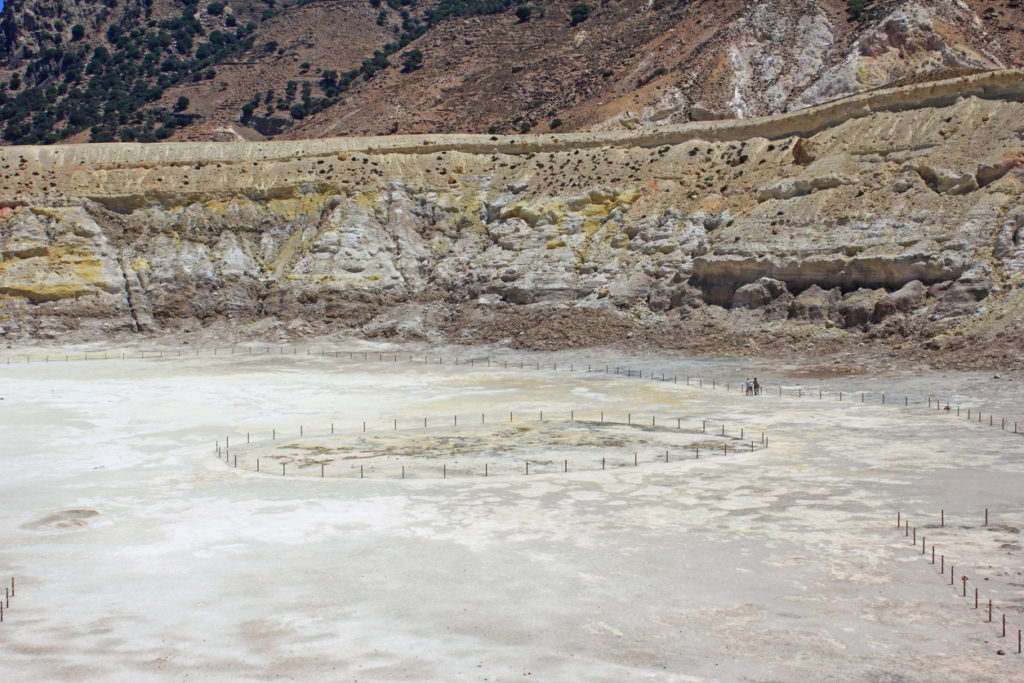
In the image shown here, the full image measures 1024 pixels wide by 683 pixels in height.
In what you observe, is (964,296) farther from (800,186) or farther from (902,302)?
(800,186)

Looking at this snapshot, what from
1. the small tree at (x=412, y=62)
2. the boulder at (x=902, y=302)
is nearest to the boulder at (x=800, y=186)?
the boulder at (x=902, y=302)

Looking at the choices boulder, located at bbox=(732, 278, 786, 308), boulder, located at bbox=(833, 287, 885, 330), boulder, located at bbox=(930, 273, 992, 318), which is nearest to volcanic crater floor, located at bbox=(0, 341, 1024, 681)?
boulder, located at bbox=(930, 273, 992, 318)

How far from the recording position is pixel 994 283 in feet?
128

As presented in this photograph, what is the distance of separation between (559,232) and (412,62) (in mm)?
45740

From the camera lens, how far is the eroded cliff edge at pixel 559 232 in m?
42.6

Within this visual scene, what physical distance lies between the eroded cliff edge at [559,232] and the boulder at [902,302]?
0.36ft

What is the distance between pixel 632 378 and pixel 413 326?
15.6 m

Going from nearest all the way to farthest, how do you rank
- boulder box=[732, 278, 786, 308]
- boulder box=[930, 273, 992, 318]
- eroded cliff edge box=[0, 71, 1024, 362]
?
1. boulder box=[930, 273, 992, 318]
2. eroded cliff edge box=[0, 71, 1024, 362]
3. boulder box=[732, 278, 786, 308]

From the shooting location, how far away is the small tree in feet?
302

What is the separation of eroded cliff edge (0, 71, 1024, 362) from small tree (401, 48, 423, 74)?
32.6 metres

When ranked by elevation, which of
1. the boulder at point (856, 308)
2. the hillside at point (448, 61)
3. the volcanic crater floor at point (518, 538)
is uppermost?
the hillside at point (448, 61)

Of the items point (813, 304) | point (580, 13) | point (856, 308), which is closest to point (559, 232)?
point (813, 304)

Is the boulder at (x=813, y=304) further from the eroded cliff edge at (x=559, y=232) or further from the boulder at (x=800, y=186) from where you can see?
the boulder at (x=800, y=186)

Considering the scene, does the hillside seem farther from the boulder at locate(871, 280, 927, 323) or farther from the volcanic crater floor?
the volcanic crater floor
